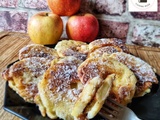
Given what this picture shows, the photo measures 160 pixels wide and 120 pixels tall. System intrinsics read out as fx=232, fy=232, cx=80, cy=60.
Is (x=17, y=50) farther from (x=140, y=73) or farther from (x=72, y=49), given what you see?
(x=140, y=73)

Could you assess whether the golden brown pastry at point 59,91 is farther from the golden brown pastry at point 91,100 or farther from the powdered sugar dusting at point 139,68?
the powdered sugar dusting at point 139,68

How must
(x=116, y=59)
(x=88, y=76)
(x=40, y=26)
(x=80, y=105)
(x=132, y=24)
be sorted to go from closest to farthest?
(x=80, y=105)
(x=88, y=76)
(x=116, y=59)
(x=40, y=26)
(x=132, y=24)

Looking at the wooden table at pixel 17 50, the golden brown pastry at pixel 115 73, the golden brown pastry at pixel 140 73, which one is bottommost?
the wooden table at pixel 17 50

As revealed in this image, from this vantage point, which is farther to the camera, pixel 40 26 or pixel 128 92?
pixel 40 26

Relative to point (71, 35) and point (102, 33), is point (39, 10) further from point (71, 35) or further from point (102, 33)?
point (102, 33)

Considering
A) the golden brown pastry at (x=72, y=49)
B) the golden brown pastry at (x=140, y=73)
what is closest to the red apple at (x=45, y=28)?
the golden brown pastry at (x=72, y=49)

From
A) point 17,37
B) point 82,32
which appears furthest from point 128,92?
point 17,37

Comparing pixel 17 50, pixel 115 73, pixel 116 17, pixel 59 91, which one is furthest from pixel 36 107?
pixel 116 17
